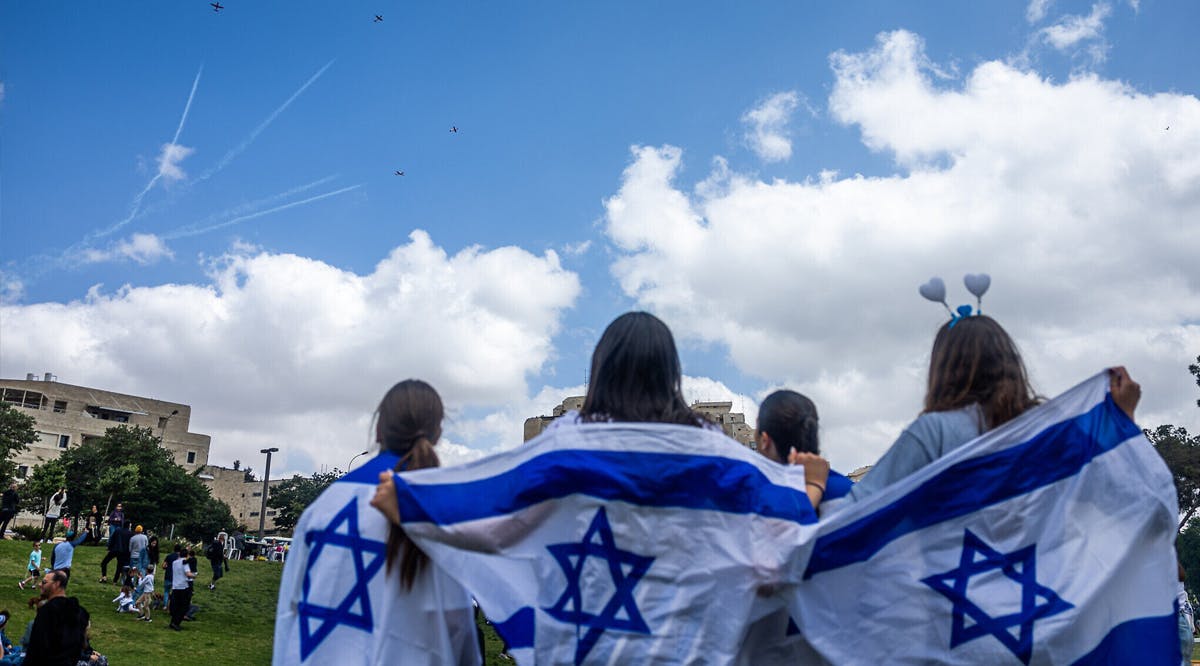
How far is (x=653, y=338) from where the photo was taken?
3.37 metres

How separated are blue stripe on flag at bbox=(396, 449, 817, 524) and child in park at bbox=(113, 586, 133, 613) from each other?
19.8m

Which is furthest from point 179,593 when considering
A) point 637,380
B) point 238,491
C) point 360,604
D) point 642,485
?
point 238,491

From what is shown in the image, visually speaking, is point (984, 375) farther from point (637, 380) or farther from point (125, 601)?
point (125, 601)

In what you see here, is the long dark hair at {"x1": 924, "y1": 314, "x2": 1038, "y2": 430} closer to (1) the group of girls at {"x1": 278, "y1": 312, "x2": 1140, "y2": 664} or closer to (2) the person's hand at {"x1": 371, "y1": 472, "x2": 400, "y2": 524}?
(1) the group of girls at {"x1": 278, "y1": 312, "x2": 1140, "y2": 664}

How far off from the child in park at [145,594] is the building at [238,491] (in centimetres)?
8735

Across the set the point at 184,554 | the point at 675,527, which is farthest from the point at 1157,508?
the point at 184,554

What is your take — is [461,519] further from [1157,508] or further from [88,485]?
[88,485]

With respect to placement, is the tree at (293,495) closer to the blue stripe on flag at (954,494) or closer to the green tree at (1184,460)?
the green tree at (1184,460)

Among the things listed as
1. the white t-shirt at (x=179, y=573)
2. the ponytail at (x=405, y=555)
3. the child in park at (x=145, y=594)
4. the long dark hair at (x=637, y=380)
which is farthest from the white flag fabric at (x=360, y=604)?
the child in park at (x=145, y=594)

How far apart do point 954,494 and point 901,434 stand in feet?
0.97

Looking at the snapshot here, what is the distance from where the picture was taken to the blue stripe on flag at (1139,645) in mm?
3146

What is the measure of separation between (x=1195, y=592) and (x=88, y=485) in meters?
70.8

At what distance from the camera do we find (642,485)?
3.11m

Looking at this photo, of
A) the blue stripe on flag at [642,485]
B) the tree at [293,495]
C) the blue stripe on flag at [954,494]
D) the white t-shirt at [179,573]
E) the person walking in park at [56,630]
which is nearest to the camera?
the blue stripe on flag at [642,485]
